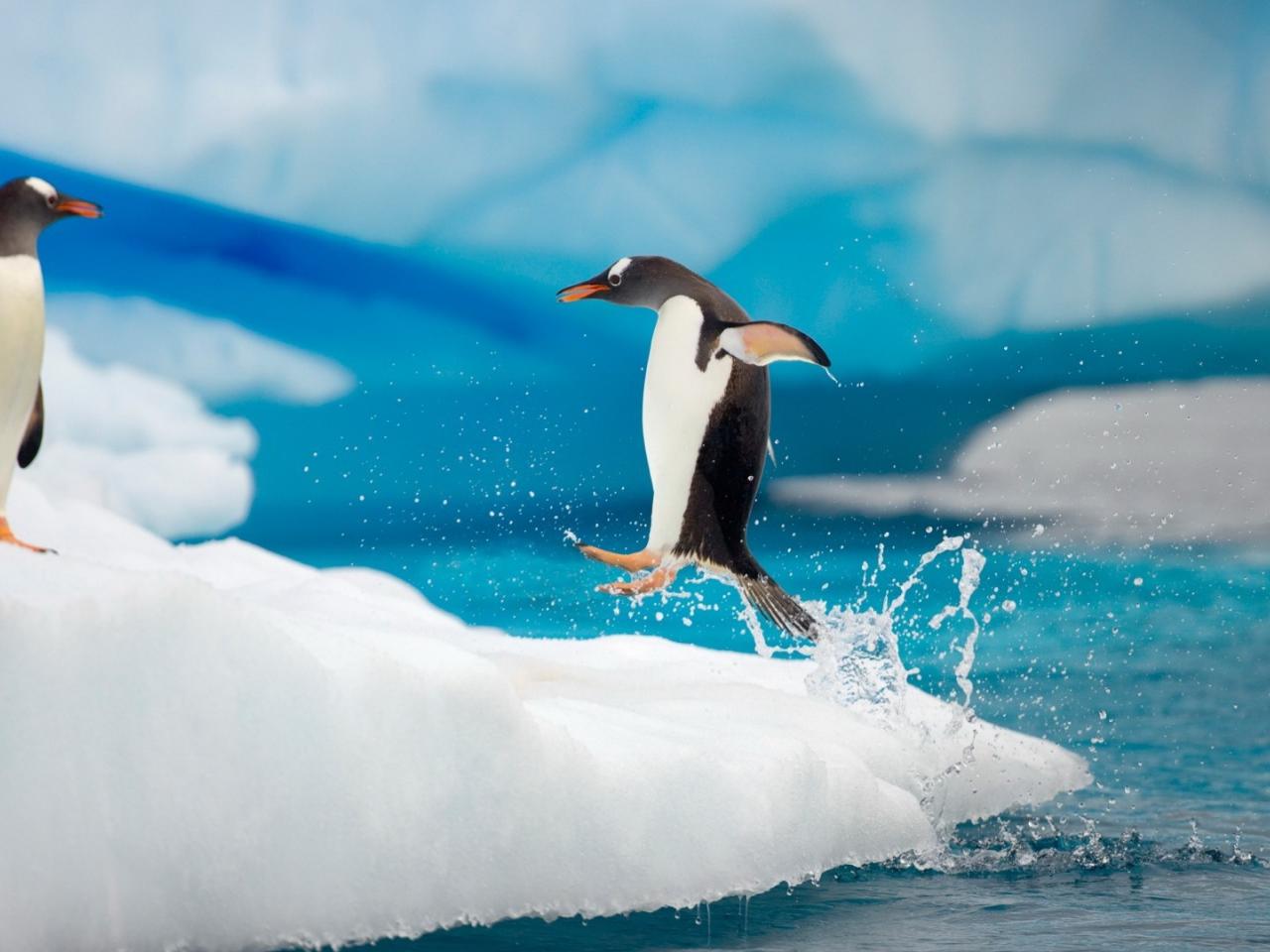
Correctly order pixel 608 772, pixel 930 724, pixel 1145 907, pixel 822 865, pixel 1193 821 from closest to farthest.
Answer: pixel 608 772 < pixel 1145 907 < pixel 822 865 < pixel 1193 821 < pixel 930 724

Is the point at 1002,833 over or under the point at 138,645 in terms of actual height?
under

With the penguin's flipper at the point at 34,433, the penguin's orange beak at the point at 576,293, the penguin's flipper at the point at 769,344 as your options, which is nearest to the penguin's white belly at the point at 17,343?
the penguin's flipper at the point at 34,433

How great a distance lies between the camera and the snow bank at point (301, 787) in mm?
2568

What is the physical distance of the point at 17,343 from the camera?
446 cm

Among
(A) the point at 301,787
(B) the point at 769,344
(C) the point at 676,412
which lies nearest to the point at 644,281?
(C) the point at 676,412

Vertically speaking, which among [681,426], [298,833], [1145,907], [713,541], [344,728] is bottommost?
[1145,907]

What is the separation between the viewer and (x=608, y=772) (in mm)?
3150

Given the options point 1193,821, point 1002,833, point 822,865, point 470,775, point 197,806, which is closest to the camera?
point 197,806

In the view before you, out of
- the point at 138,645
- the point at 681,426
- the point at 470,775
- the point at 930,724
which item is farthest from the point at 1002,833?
the point at 138,645

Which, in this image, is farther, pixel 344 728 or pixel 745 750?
pixel 745 750

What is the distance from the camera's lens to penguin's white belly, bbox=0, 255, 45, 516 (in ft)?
14.6

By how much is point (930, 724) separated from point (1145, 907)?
5.73ft

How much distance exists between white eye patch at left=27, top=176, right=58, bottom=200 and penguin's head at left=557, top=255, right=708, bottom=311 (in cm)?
182

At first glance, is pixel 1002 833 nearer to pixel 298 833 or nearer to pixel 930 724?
pixel 930 724
